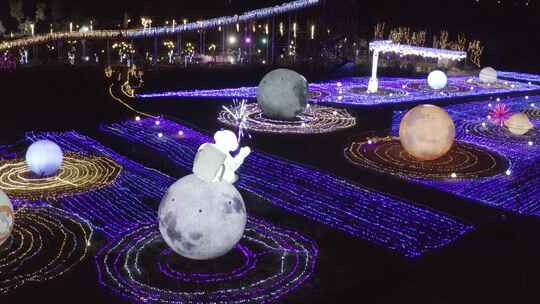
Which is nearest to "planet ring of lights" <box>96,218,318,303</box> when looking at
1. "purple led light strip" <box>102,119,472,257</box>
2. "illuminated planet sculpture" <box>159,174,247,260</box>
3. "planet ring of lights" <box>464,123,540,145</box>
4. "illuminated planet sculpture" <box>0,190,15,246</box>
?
"illuminated planet sculpture" <box>159,174,247,260</box>

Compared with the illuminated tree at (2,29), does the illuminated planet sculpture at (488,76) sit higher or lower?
lower

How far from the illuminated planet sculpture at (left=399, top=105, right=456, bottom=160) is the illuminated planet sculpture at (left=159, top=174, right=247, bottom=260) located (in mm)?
7146

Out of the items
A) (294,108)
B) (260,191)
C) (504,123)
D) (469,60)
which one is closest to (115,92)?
(294,108)

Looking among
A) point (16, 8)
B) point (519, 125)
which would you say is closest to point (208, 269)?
point (519, 125)

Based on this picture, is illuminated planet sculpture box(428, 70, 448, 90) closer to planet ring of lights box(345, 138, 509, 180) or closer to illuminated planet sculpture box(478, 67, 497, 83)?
illuminated planet sculpture box(478, 67, 497, 83)

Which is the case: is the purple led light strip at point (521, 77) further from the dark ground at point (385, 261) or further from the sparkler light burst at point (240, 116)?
the dark ground at point (385, 261)

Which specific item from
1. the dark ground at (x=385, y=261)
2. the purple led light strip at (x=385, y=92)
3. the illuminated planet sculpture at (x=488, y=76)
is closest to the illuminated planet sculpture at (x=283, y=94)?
the dark ground at (x=385, y=261)

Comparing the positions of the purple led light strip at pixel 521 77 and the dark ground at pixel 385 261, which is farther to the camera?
the purple led light strip at pixel 521 77

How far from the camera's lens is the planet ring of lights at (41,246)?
875 cm

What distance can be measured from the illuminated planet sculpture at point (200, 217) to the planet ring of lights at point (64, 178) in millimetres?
4468

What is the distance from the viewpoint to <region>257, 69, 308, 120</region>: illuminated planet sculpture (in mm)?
19219

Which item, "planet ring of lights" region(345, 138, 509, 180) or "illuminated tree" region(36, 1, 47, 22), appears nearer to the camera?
"planet ring of lights" region(345, 138, 509, 180)

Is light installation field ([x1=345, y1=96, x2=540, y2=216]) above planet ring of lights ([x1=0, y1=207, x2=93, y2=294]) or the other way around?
above

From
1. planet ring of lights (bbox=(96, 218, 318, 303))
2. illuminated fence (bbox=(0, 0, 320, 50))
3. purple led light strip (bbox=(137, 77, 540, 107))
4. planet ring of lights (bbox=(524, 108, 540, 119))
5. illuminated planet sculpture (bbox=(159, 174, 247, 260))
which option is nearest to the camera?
planet ring of lights (bbox=(96, 218, 318, 303))
